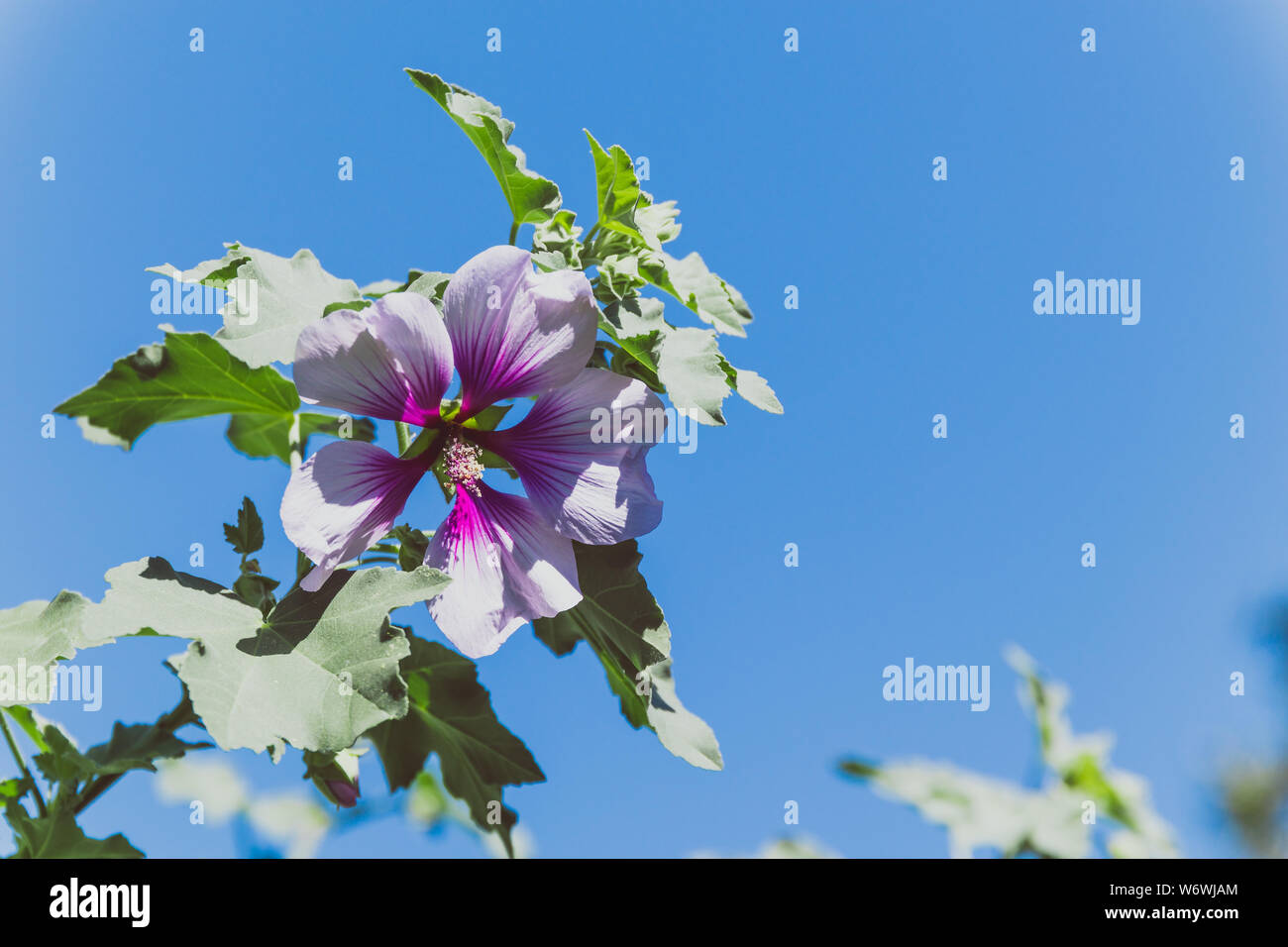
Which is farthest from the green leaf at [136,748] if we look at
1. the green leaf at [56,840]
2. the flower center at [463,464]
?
the flower center at [463,464]

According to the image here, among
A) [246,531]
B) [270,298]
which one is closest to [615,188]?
[270,298]

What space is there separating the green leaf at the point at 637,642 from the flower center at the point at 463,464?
0.64 feet

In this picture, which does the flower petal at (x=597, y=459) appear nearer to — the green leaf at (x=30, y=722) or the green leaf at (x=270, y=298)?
the green leaf at (x=270, y=298)

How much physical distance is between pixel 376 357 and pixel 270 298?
200 millimetres

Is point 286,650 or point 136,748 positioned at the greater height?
point 286,650

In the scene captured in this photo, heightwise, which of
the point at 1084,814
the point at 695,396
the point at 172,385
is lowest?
the point at 1084,814

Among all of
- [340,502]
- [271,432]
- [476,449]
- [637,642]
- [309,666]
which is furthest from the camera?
[271,432]

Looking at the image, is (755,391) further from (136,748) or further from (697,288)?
(136,748)

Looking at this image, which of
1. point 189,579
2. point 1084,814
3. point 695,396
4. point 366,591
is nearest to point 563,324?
point 695,396

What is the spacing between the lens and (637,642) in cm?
143

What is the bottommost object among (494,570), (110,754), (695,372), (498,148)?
(110,754)

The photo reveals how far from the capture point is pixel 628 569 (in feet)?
4.77
